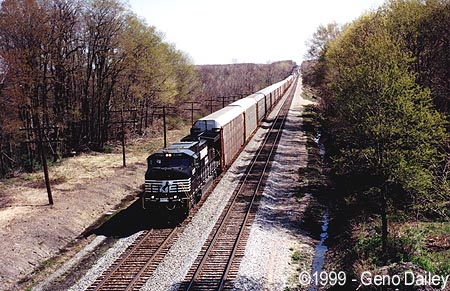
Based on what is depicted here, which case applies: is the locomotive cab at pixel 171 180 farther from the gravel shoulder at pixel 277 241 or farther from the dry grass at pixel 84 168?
the dry grass at pixel 84 168

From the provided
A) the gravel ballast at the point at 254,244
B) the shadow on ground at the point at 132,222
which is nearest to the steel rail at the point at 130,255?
the gravel ballast at the point at 254,244

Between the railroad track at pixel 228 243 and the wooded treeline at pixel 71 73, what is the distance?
13.6 m

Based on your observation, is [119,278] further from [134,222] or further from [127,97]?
[127,97]

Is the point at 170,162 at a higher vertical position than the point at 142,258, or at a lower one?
higher

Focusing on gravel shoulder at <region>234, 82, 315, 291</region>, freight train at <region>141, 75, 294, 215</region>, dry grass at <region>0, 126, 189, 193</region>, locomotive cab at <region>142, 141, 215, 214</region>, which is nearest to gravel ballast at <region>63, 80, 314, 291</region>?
gravel shoulder at <region>234, 82, 315, 291</region>

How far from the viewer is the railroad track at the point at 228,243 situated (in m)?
14.5

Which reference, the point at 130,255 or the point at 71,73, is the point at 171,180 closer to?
the point at 130,255

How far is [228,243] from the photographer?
704 inches

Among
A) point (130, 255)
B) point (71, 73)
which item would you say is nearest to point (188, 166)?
point (130, 255)

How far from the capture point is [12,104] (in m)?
33.2

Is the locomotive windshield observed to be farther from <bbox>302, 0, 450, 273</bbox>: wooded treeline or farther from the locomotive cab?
<bbox>302, 0, 450, 273</bbox>: wooded treeline

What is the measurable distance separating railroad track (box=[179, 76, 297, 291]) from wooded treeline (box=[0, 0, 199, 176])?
1357cm

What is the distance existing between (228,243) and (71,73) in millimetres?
32253

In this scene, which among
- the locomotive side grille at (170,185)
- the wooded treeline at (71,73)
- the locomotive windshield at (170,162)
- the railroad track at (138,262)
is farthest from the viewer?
the wooded treeline at (71,73)
